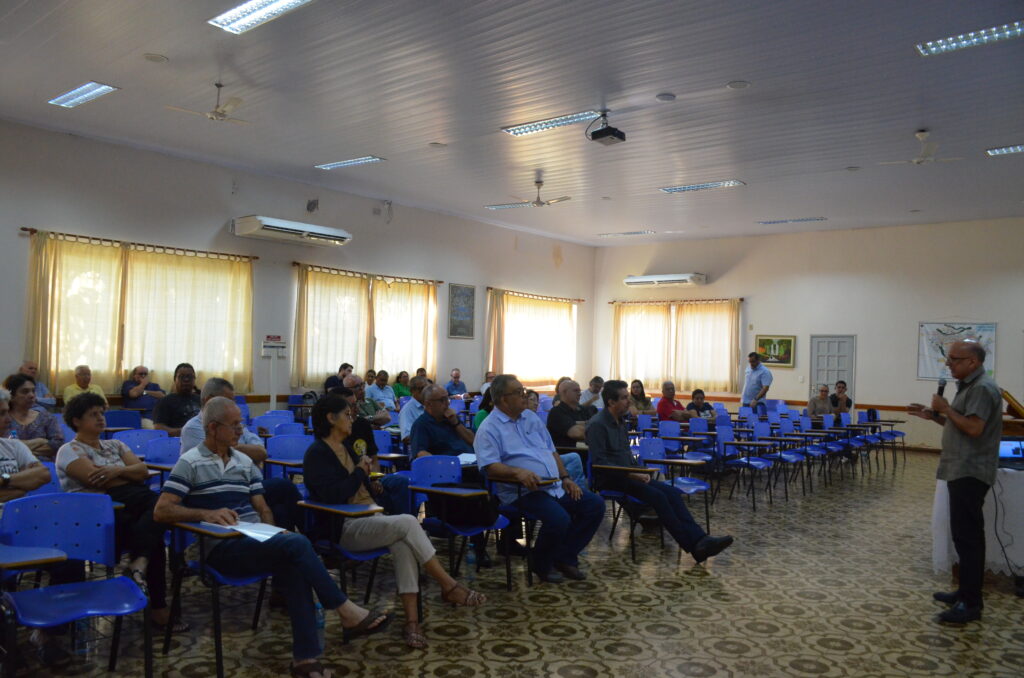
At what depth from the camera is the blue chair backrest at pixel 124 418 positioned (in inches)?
299

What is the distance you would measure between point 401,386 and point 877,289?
856 centimetres

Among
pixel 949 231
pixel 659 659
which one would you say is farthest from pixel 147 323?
pixel 949 231

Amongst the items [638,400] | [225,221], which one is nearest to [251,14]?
[225,221]

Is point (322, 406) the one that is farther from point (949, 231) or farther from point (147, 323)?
point (949, 231)

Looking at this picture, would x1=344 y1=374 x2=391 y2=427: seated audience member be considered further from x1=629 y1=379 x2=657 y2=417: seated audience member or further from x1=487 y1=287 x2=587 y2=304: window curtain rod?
x1=487 y1=287 x2=587 y2=304: window curtain rod

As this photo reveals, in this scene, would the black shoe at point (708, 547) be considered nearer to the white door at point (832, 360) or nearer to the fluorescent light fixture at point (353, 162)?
the fluorescent light fixture at point (353, 162)

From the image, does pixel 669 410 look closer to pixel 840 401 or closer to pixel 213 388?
pixel 840 401

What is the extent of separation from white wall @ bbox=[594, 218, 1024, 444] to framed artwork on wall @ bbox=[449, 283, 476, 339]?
429 cm

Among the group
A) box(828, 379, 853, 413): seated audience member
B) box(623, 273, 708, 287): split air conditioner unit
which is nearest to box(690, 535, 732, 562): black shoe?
box(828, 379, 853, 413): seated audience member

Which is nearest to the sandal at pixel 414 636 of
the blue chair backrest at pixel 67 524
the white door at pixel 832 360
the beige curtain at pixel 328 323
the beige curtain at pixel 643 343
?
the blue chair backrest at pixel 67 524

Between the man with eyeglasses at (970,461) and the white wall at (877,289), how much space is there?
954 cm

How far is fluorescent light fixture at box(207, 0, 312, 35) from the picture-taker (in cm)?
527

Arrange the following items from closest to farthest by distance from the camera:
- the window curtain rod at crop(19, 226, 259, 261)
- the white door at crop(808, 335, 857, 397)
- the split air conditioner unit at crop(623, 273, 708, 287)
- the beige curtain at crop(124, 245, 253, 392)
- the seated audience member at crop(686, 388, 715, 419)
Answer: the window curtain rod at crop(19, 226, 259, 261) < the beige curtain at crop(124, 245, 253, 392) < the seated audience member at crop(686, 388, 715, 419) < the white door at crop(808, 335, 857, 397) < the split air conditioner unit at crop(623, 273, 708, 287)

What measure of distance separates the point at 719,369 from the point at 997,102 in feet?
27.9
